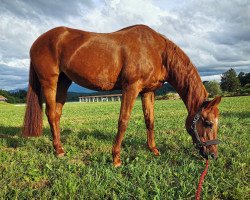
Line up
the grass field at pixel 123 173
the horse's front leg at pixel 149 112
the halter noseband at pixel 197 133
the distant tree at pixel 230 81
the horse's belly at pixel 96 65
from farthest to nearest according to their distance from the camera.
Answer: the distant tree at pixel 230 81, the horse's front leg at pixel 149 112, the horse's belly at pixel 96 65, the halter noseband at pixel 197 133, the grass field at pixel 123 173

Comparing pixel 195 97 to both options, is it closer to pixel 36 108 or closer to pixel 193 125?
pixel 193 125

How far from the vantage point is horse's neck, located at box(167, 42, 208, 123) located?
5234 millimetres

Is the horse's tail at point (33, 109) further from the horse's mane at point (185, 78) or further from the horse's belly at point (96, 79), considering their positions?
the horse's mane at point (185, 78)

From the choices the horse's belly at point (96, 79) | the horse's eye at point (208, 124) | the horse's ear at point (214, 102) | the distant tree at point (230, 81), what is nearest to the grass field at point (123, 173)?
the horse's eye at point (208, 124)

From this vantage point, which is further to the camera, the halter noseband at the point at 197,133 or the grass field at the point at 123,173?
the halter noseband at the point at 197,133

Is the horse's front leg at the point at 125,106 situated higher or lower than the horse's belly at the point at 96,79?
lower

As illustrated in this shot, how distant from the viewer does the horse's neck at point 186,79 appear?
5.23 m

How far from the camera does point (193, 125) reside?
503 centimetres

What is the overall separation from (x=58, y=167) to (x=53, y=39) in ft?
9.44

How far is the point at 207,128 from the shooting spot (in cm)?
492

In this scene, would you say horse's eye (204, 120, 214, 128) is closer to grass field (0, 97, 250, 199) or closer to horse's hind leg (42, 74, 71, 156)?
grass field (0, 97, 250, 199)

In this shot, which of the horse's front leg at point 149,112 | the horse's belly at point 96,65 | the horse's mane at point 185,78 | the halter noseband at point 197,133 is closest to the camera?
the halter noseband at point 197,133

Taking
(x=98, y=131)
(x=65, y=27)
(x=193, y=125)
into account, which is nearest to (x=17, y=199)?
(x=193, y=125)

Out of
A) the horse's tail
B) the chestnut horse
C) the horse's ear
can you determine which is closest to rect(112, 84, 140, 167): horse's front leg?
the chestnut horse
